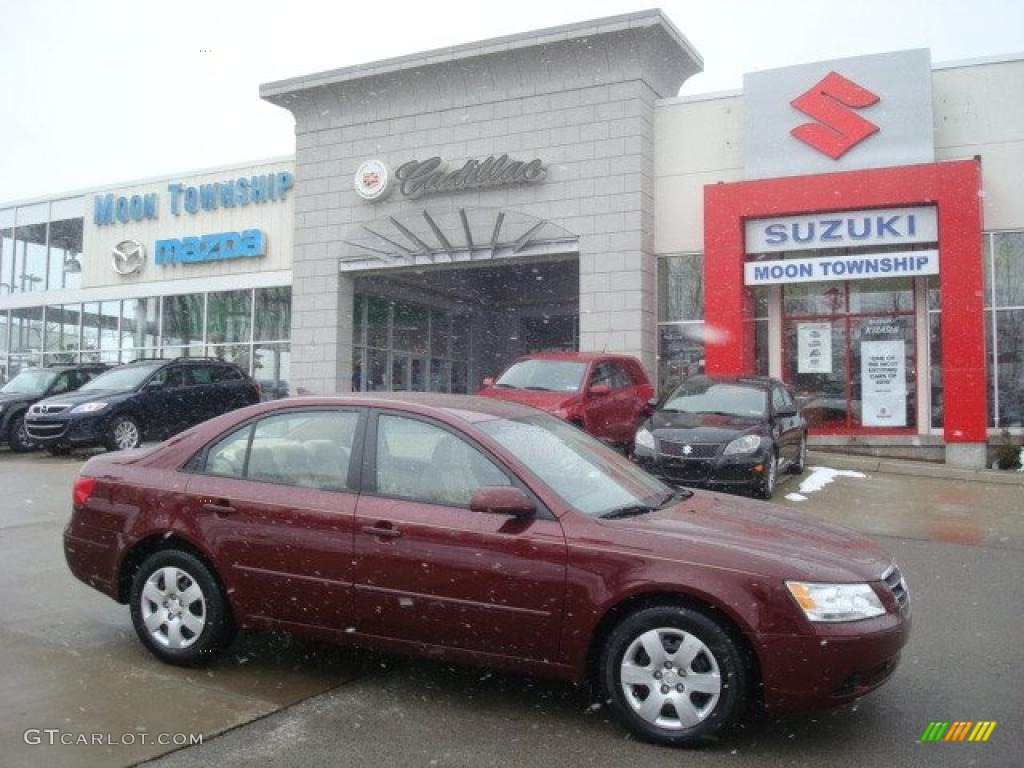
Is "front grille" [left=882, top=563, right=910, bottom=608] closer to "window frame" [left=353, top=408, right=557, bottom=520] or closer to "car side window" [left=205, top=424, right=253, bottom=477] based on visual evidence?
"window frame" [left=353, top=408, right=557, bottom=520]

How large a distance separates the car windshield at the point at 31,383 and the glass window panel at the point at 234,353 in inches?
223

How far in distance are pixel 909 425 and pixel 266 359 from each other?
14.9 meters

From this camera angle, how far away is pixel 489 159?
19.5 metres

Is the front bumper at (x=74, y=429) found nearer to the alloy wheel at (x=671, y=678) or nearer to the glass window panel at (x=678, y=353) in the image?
the glass window panel at (x=678, y=353)

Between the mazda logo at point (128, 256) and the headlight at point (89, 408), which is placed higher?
the mazda logo at point (128, 256)

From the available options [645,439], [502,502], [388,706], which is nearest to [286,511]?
[388,706]

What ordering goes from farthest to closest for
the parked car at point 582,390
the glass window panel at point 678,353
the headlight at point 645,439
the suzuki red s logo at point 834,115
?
the glass window panel at point 678,353 < the suzuki red s logo at point 834,115 < the parked car at point 582,390 < the headlight at point 645,439

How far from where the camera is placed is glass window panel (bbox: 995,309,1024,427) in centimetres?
1585

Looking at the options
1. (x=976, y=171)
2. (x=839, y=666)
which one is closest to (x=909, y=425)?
(x=976, y=171)

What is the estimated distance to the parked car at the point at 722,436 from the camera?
10125mm

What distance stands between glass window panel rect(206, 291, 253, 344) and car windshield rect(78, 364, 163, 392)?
6.90 m

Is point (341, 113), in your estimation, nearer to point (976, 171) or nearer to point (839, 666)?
point (976, 171)

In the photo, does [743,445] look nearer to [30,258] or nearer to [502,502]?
[502,502]

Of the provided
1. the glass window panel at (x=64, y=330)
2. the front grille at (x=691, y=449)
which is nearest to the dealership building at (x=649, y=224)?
the glass window panel at (x=64, y=330)
